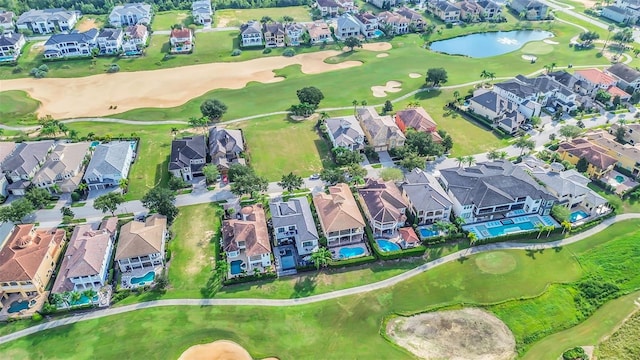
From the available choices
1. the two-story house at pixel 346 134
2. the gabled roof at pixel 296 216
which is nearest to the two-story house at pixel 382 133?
the two-story house at pixel 346 134

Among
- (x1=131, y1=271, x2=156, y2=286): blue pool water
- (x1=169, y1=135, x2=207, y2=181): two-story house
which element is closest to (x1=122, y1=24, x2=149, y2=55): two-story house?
(x1=169, y1=135, x2=207, y2=181): two-story house

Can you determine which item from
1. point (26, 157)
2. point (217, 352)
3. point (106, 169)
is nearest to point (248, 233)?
point (217, 352)

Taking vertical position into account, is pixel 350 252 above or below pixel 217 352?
above

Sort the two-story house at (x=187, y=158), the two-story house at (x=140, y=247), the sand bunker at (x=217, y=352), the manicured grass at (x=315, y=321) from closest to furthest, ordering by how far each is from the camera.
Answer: the sand bunker at (x=217, y=352) < the manicured grass at (x=315, y=321) < the two-story house at (x=140, y=247) < the two-story house at (x=187, y=158)

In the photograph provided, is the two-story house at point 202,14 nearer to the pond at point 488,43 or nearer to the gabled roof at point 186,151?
the pond at point 488,43

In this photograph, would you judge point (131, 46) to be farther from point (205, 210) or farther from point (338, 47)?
point (205, 210)

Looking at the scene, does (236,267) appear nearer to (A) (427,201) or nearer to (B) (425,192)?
(A) (427,201)

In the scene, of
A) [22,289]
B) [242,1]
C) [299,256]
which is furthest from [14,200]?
[242,1]
